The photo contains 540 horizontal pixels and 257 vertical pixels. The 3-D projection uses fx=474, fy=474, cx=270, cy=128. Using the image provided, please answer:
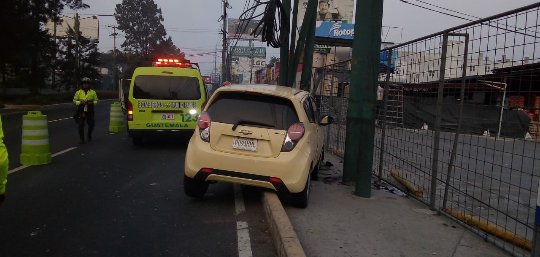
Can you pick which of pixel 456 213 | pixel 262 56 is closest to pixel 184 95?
pixel 456 213

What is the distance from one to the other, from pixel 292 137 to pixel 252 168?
660 millimetres

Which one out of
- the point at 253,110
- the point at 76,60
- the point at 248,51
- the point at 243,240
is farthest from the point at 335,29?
the point at 248,51

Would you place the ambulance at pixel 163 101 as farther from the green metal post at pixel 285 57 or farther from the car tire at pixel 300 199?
the car tire at pixel 300 199

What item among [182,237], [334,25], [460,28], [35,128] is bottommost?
[182,237]

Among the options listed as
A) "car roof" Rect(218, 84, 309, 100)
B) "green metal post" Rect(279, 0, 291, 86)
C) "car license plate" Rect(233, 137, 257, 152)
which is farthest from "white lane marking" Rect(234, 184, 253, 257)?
"green metal post" Rect(279, 0, 291, 86)

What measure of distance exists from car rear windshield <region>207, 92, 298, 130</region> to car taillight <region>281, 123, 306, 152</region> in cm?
7

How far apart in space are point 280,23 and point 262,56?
263 ft

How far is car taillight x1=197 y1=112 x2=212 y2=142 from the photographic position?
6391 millimetres

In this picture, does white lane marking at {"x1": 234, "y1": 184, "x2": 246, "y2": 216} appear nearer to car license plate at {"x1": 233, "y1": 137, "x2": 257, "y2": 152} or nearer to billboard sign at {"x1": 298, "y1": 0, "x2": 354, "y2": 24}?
car license plate at {"x1": 233, "y1": 137, "x2": 257, "y2": 152}

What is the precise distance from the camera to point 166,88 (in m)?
12.1

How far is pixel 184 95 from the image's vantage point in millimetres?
12180

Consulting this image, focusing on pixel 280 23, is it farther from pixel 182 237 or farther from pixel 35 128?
pixel 182 237

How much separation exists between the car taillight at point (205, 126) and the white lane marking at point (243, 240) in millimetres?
1265

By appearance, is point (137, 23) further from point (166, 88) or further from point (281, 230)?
point (281, 230)
